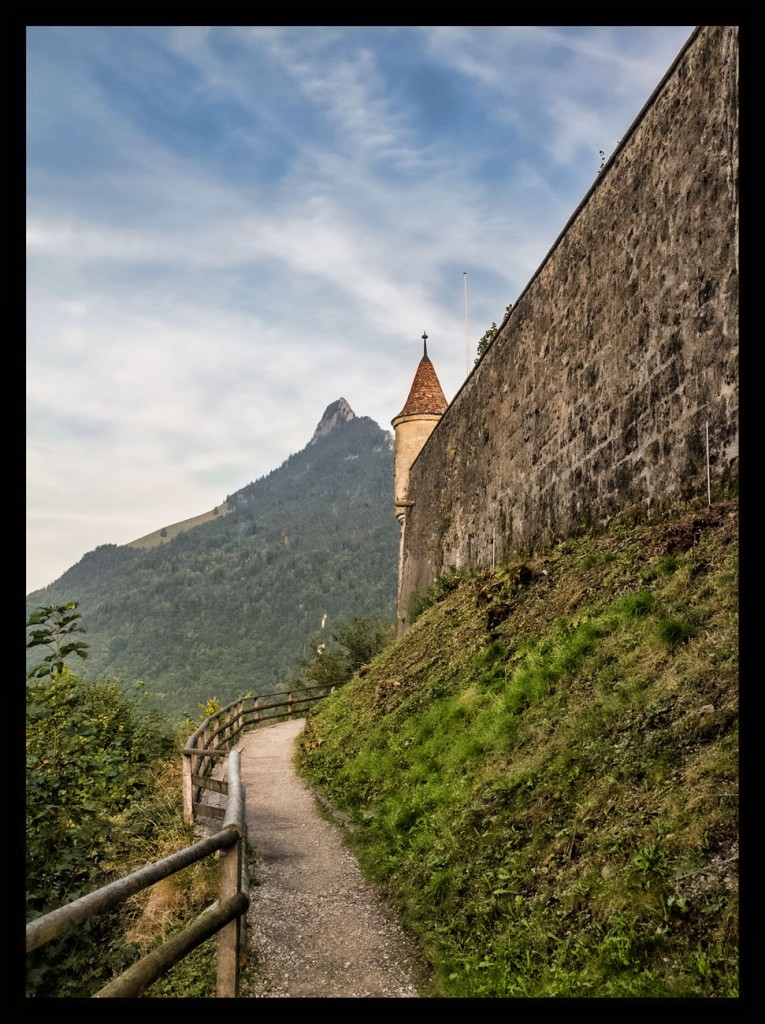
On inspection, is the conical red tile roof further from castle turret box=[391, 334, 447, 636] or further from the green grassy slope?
the green grassy slope

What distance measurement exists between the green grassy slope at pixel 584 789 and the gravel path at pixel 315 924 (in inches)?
10.0

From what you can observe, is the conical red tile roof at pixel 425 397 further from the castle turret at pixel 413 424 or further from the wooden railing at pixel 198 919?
the wooden railing at pixel 198 919

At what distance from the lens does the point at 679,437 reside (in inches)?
322

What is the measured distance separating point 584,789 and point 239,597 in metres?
138

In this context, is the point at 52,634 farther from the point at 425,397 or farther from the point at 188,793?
the point at 425,397

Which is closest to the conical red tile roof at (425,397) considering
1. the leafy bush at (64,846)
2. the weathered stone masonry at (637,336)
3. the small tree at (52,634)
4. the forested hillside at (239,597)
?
the weathered stone masonry at (637,336)

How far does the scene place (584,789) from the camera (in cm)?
513

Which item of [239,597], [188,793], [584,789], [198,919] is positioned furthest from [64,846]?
[239,597]

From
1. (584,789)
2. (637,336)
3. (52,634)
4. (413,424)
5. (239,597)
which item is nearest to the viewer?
(584,789)
